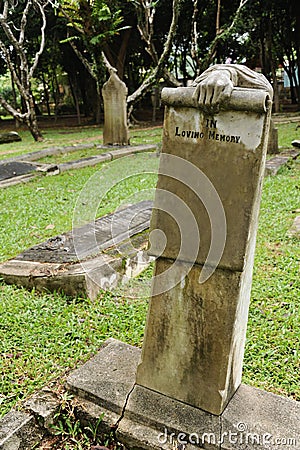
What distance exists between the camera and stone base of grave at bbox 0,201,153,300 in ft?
10.3

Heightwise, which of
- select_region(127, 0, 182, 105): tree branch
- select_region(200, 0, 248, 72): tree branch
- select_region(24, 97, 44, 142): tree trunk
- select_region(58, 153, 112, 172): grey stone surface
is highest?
select_region(200, 0, 248, 72): tree branch

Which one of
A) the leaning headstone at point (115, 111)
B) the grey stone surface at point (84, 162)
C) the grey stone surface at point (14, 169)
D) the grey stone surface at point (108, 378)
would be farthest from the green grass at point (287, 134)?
the grey stone surface at point (108, 378)

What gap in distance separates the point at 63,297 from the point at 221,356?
5.44 feet

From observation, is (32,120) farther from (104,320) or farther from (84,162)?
(104,320)

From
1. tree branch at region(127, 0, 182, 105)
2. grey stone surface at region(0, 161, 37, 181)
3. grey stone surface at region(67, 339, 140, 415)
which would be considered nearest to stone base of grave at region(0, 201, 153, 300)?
grey stone surface at region(67, 339, 140, 415)

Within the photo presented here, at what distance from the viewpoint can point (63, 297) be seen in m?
3.14

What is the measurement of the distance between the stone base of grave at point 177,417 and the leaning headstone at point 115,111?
8.28m

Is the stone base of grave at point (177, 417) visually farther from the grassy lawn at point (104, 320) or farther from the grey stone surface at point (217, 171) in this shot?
the grey stone surface at point (217, 171)

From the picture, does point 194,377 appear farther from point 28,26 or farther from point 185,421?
point 28,26

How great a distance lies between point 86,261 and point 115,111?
7058mm

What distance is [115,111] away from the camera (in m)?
9.73

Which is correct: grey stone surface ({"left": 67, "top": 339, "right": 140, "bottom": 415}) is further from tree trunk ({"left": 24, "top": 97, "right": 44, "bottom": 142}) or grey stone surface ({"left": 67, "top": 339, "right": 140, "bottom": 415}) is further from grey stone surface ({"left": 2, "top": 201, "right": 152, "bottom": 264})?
tree trunk ({"left": 24, "top": 97, "right": 44, "bottom": 142})

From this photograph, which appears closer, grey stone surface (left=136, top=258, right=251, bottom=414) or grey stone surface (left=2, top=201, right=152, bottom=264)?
grey stone surface (left=136, top=258, right=251, bottom=414)

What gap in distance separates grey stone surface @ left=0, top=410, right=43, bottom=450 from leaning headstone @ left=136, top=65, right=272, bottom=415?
59cm
